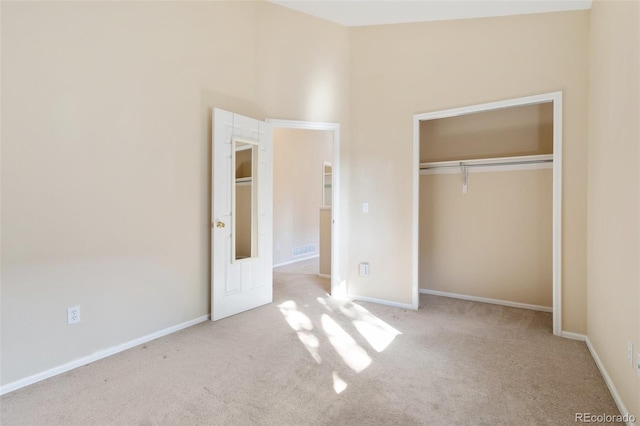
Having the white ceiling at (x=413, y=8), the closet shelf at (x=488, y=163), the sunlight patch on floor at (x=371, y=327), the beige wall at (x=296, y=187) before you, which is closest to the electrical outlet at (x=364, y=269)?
the sunlight patch on floor at (x=371, y=327)

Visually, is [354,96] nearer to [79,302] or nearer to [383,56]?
[383,56]

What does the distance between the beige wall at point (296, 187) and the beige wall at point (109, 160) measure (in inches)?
110

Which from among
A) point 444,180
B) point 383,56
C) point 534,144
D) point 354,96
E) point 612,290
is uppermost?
point 383,56

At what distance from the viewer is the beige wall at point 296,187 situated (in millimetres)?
6316

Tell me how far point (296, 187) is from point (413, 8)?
4017mm

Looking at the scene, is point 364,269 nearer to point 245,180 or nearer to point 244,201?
point 244,201

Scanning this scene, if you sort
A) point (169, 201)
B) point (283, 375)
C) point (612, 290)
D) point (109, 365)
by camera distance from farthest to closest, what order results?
point (169, 201) < point (109, 365) < point (283, 375) < point (612, 290)

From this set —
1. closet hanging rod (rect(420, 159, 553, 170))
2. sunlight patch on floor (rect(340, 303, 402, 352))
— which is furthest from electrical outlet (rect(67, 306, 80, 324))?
closet hanging rod (rect(420, 159, 553, 170))

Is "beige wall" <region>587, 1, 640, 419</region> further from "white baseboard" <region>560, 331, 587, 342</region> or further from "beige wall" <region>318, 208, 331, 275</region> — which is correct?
"beige wall" <region>318, 208, 331, 275</region>

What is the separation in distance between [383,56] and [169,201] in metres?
2.72

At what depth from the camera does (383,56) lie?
377cm

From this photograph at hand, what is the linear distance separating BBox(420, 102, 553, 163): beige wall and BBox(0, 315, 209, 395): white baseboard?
11.0 ft

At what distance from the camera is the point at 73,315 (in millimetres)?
2307

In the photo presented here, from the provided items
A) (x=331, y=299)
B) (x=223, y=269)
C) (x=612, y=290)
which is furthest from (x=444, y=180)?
(x=223, y=269)
